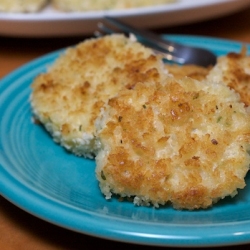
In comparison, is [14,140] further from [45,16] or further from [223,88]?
[45,16]

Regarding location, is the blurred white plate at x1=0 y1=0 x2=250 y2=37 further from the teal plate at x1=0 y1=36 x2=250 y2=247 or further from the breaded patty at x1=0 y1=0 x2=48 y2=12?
the teal plate at x1=0 y1=36 x2=250 y2=247

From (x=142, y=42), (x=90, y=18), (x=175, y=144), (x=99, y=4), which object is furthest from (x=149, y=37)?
(x=175, y=144)

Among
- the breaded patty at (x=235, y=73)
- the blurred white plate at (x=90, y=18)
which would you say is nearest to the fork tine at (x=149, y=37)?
the blurred white plate at (x=90, y=18)

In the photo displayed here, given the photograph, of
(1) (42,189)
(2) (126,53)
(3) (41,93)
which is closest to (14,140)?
(3) (41,93)

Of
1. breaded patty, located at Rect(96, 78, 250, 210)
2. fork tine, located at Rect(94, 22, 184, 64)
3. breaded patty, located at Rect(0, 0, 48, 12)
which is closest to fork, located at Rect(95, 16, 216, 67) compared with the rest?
fork tine, located at Rect(94, 22, 184, 64)

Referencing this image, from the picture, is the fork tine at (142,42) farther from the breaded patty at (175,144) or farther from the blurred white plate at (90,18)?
the breaded patty at (175,144)

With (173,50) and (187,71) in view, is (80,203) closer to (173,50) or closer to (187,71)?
(187,71)

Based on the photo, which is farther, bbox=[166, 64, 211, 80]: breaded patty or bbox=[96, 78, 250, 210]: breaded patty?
bbox=[166, 64, 211, 80]: breaded patty
